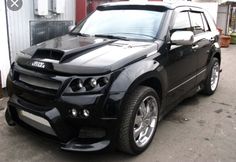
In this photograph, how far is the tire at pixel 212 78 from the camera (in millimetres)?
5658

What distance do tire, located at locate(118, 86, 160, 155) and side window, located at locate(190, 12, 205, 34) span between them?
1864 millimetres

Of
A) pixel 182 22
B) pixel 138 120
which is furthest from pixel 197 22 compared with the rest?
pixel 138 120

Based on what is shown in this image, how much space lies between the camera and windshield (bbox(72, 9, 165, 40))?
3998 mm

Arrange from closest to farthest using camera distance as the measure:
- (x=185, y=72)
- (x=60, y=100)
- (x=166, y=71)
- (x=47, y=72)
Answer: (x=60, y=100), (x=47, y=72), (x=166, y=71), (x=185, y=72)

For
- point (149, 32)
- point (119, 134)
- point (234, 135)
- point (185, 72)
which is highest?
point (149, 32)

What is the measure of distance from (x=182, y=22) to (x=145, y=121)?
69.2 inches

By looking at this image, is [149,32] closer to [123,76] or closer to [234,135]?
[123,76]

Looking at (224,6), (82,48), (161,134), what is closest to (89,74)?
(82,48)

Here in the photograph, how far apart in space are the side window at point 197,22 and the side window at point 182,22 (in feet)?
0.72

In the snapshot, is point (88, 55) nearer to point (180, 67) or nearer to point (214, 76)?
point (180, 67)

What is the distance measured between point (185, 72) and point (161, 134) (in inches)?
41.8

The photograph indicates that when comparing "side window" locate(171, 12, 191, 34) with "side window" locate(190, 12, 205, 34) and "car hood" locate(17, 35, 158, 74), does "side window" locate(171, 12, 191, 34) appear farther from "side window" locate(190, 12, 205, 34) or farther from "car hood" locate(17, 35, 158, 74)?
"car hood" locate(17, 35, 158, 74)

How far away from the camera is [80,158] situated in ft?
10.9

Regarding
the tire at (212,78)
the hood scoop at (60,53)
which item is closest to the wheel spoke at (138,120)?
the hood scoop at (60,53)
